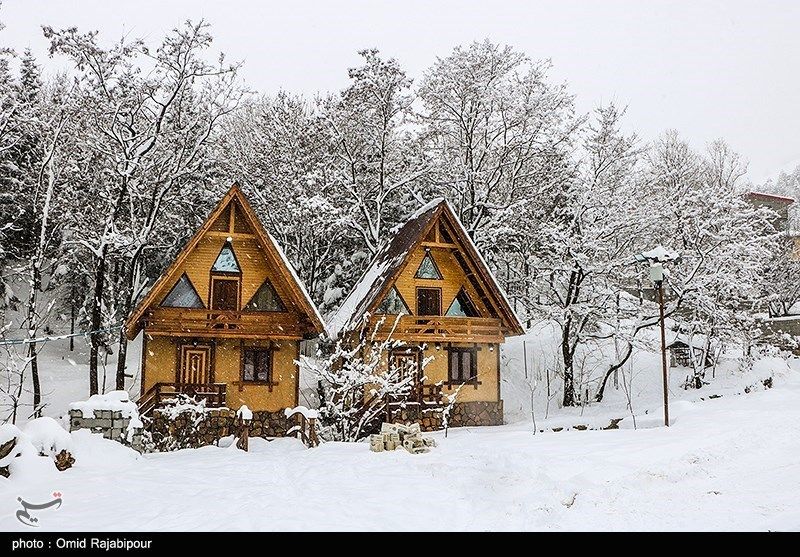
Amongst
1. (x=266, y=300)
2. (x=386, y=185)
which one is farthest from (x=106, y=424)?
(x=386, y=185)

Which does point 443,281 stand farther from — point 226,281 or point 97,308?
point 97,308

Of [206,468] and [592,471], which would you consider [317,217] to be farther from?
[592,471]

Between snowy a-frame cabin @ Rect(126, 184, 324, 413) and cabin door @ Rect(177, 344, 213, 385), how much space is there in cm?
3

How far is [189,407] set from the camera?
55.3 ft

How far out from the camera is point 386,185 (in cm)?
2561

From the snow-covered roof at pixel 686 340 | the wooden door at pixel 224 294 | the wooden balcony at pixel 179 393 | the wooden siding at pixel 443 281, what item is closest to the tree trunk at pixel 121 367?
the wooden balcony at pixel 179 393

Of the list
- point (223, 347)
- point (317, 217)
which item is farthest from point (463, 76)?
point (223, 347)

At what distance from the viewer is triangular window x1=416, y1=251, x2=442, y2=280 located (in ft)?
70.6

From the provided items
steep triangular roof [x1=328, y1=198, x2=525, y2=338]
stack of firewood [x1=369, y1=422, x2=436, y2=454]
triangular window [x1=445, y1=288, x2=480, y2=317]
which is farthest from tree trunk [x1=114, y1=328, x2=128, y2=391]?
triangular window [x1=445, y1=288, x2=480, y2=317]

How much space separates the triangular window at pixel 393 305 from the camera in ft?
68.1

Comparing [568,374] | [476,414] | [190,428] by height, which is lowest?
[476,414]

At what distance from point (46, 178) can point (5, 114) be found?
3.98 meters

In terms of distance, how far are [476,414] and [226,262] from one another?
9.96 meters

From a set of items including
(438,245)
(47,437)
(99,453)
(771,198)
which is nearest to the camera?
(47,437)
